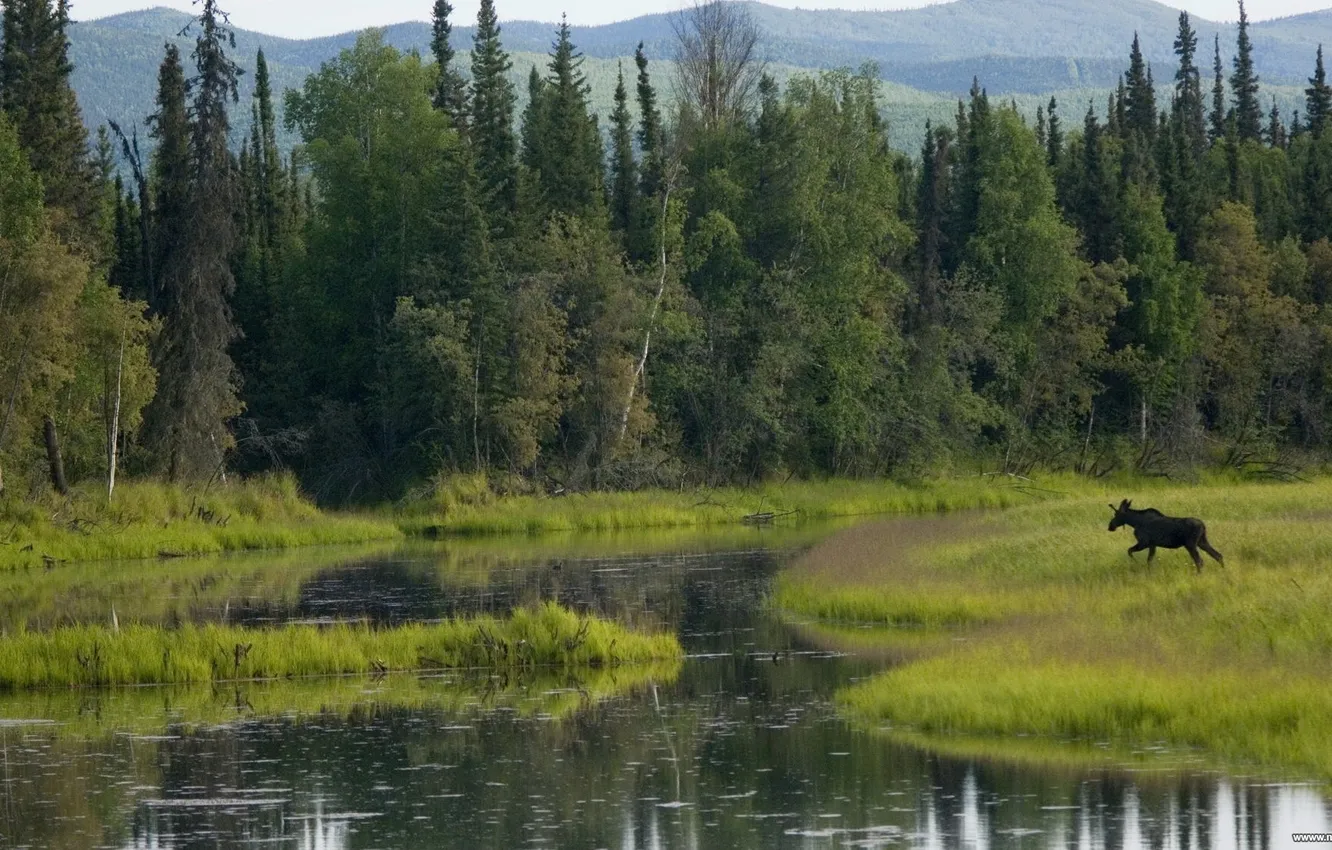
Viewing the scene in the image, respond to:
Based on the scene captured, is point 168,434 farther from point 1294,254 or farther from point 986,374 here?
point 1294,254

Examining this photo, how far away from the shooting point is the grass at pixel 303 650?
29.5m

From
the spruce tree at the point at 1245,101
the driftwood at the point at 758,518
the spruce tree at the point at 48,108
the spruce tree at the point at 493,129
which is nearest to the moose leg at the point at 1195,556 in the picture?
the driftwood at the point at 758,518

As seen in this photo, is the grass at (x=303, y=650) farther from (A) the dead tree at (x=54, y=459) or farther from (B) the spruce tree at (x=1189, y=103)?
(B) the spruce tree at (x=1189, y=103)

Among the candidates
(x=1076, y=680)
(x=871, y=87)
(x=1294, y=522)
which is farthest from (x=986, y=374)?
(x=1076, y=680)

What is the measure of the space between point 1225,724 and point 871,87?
63846 millimetres

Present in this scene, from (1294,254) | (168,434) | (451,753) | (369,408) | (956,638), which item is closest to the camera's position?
(451,753)

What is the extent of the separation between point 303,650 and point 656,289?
48515 mm

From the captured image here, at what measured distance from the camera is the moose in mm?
32188

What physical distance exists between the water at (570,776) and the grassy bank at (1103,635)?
123 cm

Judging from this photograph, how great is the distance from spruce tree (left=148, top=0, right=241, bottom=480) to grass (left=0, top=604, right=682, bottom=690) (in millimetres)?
32800

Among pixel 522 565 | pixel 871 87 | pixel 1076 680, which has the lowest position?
pixel 522 565

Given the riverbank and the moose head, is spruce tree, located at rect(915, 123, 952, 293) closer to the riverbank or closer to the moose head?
the riverbank

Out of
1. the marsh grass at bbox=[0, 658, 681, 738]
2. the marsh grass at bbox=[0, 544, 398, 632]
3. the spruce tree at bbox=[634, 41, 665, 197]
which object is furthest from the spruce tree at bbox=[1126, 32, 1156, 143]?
the marsh grass at bbox=[0, 658, 681, 738]

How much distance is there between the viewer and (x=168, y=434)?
211 feet
